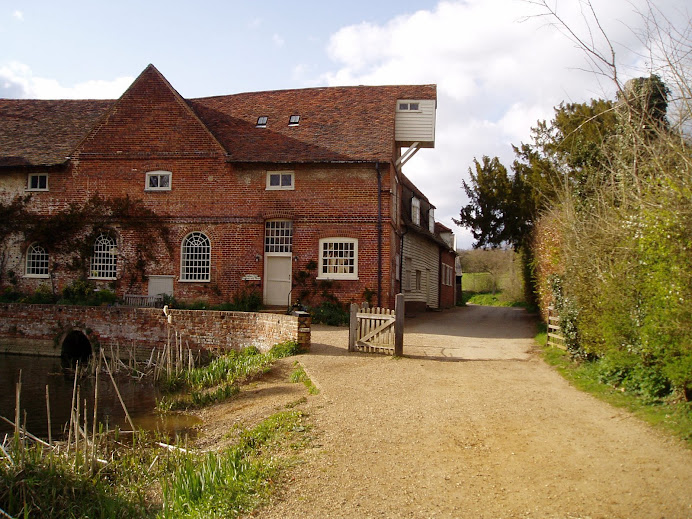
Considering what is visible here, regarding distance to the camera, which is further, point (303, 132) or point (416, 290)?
point (416, 290)

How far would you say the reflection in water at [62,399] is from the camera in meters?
11.2

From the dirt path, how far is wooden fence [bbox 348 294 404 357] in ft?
6.75

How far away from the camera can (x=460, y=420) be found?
26.8 ft

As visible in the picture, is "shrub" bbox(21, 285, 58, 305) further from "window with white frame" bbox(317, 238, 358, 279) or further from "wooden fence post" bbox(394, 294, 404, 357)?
"wooden fence post" bbox(394, 294, 404, 357)

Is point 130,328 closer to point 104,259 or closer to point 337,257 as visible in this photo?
point 104,259

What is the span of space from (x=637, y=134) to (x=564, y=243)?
4.97m

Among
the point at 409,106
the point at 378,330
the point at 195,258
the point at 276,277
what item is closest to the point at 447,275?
the point at 409,106

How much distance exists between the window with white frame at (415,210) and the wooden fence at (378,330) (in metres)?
14.1

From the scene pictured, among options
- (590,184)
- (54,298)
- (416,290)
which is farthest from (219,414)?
(416,290)

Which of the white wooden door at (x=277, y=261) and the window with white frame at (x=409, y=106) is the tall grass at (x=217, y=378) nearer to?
the white wooden door at (x=277, y=261)

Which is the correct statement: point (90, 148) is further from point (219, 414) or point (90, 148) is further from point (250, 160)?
point (219, 414)

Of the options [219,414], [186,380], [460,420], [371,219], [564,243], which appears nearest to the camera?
[460,420]

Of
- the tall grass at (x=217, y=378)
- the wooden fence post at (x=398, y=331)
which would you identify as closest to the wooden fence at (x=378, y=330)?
the wooden fence post at (x=398, y=331)

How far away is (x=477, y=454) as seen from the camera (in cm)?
684
